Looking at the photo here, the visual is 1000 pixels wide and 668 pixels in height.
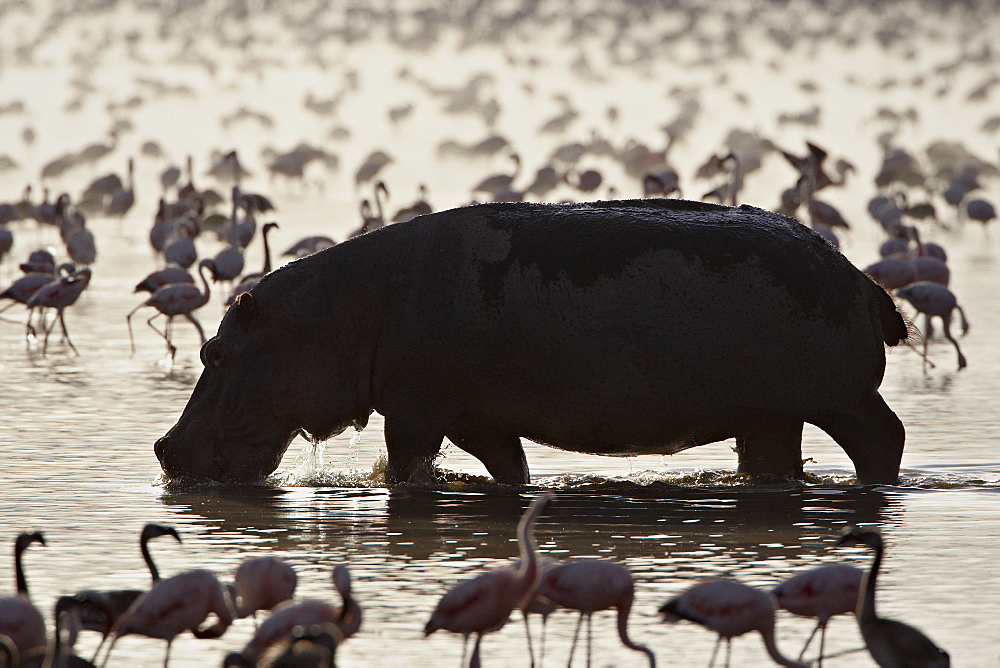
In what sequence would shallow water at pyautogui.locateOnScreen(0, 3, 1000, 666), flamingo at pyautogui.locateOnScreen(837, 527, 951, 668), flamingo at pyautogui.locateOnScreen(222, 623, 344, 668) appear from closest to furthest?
flamingo at pyautogui.locateOnScreen(222, 623, 344, 668), flamingo at pyautogui.locateOnScreen(837, 527, 951, 668), shallow water at pyautogui.locateOnScreen(0, 3, 1000, 666)

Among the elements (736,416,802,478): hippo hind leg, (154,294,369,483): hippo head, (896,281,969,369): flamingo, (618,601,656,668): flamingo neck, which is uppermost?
(896,281,969,369): flamingo

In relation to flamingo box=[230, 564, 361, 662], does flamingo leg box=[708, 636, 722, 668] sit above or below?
below

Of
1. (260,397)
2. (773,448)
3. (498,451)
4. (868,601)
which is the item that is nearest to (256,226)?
(260,397)

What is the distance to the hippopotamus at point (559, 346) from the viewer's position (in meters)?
8.38

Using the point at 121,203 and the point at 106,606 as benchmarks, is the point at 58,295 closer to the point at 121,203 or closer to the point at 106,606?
the point at 106,606

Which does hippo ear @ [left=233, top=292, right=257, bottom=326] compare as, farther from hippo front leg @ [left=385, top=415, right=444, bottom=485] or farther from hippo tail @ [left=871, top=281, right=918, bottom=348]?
hippo tail @ [left=871, top=281, right=918, bottom=348]

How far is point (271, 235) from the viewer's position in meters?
26.0

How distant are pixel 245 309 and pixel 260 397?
0.39 meters

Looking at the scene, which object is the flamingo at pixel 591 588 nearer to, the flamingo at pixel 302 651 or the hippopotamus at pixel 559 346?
the flamingo at pixel 302 651

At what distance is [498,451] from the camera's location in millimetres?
8773

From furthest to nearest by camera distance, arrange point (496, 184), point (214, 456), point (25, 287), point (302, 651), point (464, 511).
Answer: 1. point (496, 184)
2. point (25, 287)
3. point (214, 456)
4. point (464, 511)
5. point (302, 651)

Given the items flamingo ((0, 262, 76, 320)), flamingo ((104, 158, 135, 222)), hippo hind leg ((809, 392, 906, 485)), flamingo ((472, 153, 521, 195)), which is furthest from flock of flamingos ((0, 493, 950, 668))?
flamingo ((472, 153, 521, 195))

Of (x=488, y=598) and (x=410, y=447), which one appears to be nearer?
(x=488, y=598)

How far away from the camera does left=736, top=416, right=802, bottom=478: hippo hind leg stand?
8.67m
